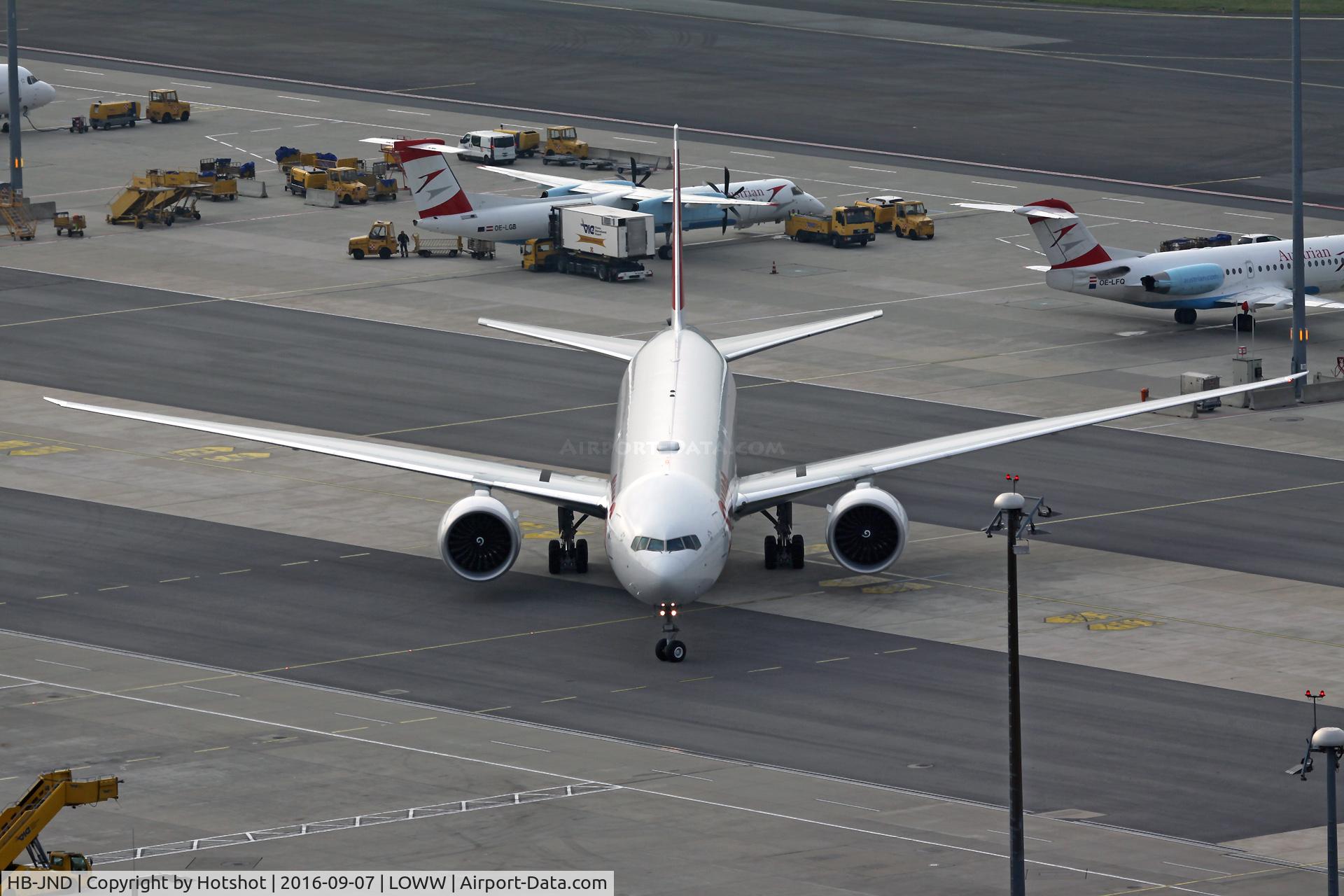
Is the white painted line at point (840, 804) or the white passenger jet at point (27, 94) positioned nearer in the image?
the white painted line at point (840, 804)

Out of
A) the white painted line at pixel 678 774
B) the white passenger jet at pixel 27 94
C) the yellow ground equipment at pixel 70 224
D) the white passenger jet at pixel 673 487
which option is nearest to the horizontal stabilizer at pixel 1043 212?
the white passenger jet at pixel 673 487

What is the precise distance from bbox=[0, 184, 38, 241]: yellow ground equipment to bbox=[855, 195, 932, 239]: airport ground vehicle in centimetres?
3930

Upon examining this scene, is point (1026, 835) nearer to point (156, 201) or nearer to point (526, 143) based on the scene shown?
point (156, 201)

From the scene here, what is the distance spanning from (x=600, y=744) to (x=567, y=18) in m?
129

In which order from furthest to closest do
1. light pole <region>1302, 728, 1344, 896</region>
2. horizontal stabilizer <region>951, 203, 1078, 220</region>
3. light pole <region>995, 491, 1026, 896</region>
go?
horizontal stabilizer <region>951, 203, 1078, 220</region>
light pole <region>995, 491, 1026, 896</region>
light pole <region>1302, 728, 1344, 896</region>

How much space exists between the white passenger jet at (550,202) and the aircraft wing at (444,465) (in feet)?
126

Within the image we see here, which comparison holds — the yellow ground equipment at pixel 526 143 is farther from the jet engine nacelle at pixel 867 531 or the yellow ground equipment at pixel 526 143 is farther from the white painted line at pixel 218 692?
the white painted line at pixel 218 692

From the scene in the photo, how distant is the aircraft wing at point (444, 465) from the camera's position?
59.8 metres

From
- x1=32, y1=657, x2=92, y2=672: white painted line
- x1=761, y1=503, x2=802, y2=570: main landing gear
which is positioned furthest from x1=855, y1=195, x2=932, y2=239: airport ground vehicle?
x1=32, y1=657, x2=92, y2=672: white painted line

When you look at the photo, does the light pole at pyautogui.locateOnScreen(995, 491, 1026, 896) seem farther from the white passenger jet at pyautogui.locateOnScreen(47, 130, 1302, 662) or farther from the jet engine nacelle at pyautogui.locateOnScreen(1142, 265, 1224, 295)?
the jet engine nacelle at pyautogui.locateOnScreen(1142, 265, 1224, 295)

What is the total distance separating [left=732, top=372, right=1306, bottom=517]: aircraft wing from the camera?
59469mm

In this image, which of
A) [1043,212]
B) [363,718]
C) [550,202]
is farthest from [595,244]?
[363,718]

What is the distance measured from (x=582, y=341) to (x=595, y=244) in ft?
104

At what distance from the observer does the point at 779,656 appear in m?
54.9
